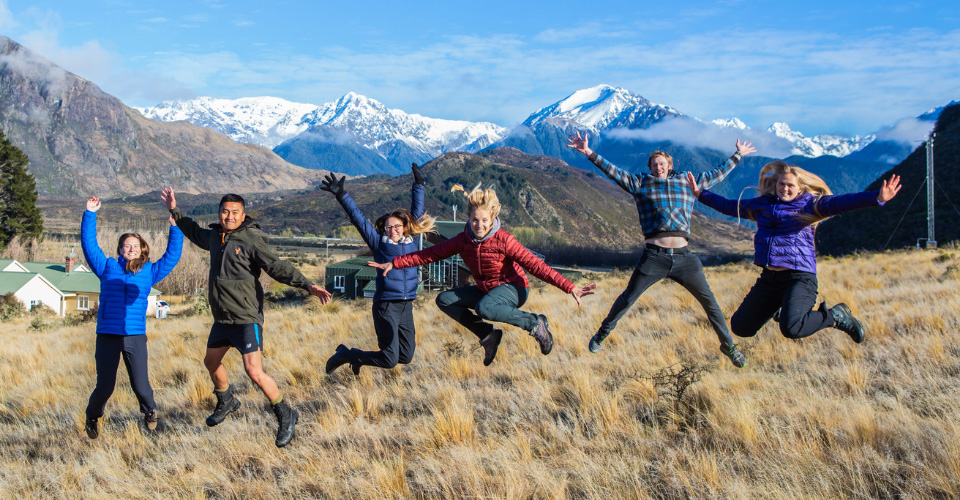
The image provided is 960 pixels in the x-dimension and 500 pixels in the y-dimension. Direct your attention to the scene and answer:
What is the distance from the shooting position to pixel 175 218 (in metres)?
5.77

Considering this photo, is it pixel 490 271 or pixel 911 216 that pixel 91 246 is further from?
pixel 911 216

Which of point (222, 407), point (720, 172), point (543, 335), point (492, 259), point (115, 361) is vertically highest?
point (720, 172)

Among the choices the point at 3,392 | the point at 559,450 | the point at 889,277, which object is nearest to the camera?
the point at 559,450

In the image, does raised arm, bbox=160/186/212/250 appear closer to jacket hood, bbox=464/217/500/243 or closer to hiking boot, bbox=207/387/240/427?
hiking boot, bbox=207/387/240/427

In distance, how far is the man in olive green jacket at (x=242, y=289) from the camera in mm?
5047

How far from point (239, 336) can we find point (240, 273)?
515mm

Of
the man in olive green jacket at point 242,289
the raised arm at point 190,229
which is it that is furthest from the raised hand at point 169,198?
the man in olive green jacket at point 242,289

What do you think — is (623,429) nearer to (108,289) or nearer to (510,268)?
(510,268)

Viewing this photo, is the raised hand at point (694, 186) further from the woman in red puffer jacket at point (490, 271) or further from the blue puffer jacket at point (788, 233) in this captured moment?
the woman in red puffer jacket at point (490, 271)

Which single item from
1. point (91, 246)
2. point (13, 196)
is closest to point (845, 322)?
point (91, 246)

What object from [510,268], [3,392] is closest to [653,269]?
[510,268]

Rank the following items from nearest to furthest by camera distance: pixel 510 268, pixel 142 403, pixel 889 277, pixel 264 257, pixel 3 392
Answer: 1. pixel 264 257
2. pixel 142 403
3. pixel 510 268
4. pixel 3 392
5. pixel 889 277

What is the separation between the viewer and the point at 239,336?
507 centimetres

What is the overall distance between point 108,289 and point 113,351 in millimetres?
540
